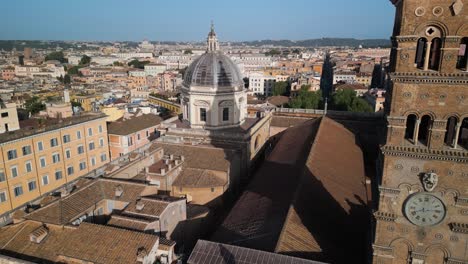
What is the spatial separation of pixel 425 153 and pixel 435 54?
3.62 meters

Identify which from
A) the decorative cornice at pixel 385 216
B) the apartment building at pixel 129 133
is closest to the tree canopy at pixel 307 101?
the apartment building at pixel 129 133

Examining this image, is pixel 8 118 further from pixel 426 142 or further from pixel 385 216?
pixel 426 142

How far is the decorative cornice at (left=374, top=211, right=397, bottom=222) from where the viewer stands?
531 inches

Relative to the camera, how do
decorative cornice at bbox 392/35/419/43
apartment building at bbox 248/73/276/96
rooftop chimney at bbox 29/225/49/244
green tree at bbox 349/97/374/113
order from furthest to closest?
apartment building at bbox 248/73/276/96 → green tree at bbox 349/97/374/113 → rooftop chimney at bbox 29/225/49/244 → decorative cornice at bbox 392/35/419/43

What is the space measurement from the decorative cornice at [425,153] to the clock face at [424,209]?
149 centimetres

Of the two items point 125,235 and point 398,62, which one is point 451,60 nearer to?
point 398,62

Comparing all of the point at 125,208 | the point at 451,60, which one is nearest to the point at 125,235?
the point at 125,208

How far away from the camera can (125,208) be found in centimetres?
2180

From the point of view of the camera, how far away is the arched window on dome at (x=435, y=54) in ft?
40.2

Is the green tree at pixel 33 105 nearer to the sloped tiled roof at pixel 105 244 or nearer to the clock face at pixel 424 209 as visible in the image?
the sloped tiled roof at pixel 105 244

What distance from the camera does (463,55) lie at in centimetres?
1215

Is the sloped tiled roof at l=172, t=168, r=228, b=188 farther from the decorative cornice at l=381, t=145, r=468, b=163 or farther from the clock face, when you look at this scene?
the decorative cornice at l=381, t=145, r=468, b=163

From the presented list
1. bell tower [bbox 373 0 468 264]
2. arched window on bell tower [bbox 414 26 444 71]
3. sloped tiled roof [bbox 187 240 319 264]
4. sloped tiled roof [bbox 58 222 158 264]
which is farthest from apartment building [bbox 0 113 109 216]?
arched window on bell tower [bbox 414 26 444 71]

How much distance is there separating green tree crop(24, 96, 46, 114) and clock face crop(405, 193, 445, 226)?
206ft
